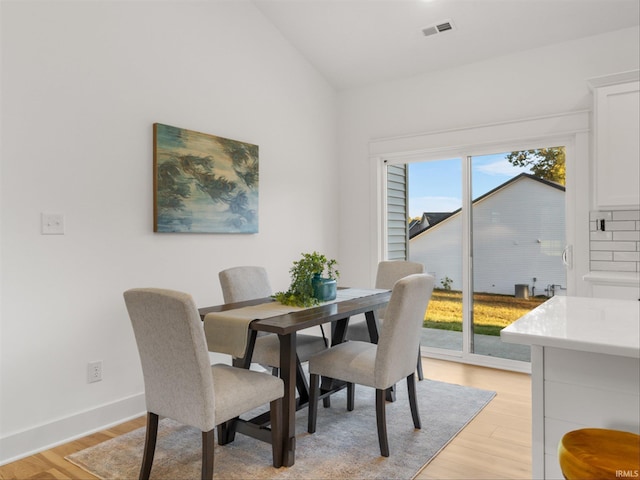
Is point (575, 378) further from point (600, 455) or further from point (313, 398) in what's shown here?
point (313, 398)

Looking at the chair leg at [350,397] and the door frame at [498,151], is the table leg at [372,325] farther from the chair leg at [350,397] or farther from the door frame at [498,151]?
the door frame at [498,151]

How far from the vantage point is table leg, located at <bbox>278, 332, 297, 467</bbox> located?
2.35 metres

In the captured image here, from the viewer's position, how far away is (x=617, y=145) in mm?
3236

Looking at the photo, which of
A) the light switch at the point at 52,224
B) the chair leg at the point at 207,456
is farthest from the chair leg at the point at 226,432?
the light switch at the point at 52,224

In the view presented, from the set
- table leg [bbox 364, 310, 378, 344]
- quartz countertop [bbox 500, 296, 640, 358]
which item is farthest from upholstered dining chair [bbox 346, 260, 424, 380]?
quartz countertop [bbox 500, 296, 640, 358]

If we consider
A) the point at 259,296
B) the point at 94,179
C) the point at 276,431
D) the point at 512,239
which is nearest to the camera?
the point at 276,431

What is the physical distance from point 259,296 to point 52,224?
139cm

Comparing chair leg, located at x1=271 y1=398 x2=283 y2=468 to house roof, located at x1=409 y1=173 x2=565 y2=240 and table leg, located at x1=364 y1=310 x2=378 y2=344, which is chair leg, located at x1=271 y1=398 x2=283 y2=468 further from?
house roof, located at x1=409 y1=173 x2=565 y2=240

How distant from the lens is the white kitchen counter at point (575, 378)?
51.4 inches

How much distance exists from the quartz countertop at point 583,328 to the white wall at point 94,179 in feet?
8.00

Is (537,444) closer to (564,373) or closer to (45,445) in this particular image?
(564,373)

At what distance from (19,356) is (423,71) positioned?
3872 mm

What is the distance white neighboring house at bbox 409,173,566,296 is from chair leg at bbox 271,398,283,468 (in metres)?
2.53

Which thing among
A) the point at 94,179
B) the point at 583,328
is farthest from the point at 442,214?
the point at 583,328
